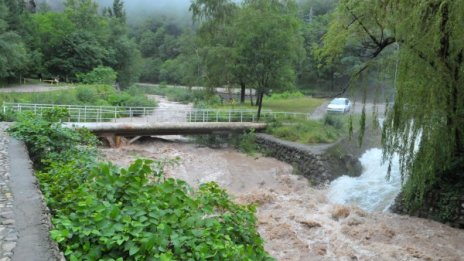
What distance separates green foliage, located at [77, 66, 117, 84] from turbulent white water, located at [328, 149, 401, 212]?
31.9m

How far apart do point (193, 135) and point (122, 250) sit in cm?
1922

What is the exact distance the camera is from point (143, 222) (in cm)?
399

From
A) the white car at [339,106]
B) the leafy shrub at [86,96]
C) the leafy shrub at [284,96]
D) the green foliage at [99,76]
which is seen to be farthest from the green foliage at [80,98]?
the leafy shrub at [284,96]

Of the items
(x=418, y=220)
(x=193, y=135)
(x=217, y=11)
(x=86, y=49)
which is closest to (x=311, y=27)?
(x=217, y=11)

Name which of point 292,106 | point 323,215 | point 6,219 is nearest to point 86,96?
point 292,106

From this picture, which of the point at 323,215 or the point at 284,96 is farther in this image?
the point at 284,96

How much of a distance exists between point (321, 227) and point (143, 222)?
7456mm

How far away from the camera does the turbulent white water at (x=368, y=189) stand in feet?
43.7

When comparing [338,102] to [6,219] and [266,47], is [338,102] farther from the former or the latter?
[6,219]

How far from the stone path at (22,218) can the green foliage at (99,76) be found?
37.1m

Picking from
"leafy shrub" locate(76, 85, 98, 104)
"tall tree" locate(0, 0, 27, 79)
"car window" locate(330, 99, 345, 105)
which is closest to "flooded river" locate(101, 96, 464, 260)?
"car window" locate(330, 99, 345, 105)

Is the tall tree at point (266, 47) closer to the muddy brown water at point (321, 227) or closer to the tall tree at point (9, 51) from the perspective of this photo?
the muddy brown water at point (321, 227)

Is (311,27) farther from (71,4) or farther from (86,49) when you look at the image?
(71,4)

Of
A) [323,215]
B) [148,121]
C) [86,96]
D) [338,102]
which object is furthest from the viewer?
[338,102]
